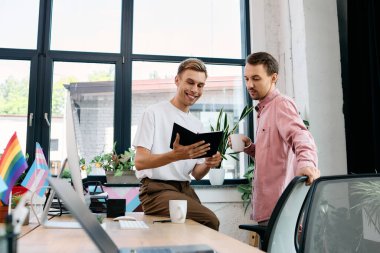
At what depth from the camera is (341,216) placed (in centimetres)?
98

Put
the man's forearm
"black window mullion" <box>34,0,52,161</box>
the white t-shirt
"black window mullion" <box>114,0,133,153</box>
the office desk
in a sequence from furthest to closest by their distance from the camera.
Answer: "black window mullion" <box>114,0,133,153</box> < "black window mullion" <box>34,0,52,161</box> < the white t-shirt < the man's forearm < the office desk

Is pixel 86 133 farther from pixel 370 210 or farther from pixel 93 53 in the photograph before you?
pixel 370 210

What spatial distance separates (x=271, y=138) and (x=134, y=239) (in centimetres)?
105

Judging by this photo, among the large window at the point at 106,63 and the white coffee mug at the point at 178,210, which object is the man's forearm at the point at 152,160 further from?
the large window at the point at 106,63

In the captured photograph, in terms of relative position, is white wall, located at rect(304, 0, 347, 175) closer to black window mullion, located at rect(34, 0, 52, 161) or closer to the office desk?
the office desk

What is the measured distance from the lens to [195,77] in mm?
2020

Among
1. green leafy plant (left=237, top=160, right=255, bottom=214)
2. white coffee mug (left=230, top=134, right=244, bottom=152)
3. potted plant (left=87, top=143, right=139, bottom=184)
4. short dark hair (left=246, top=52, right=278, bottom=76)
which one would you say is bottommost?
green leafy plant (left=237, top=160, right=255, bottom=214)

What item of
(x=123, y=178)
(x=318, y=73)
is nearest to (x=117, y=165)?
(x=123, y=178)

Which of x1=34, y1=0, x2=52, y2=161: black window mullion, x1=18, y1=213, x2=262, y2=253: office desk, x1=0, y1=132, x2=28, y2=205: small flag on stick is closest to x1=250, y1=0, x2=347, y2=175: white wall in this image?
x1=18, y1=213, x2=262, y2=253: office desk

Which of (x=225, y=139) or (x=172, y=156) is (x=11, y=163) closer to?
(x=172, y=156)

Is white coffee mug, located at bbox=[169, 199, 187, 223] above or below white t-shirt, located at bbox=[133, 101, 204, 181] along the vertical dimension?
below

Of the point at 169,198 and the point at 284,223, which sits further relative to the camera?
the point at 169,198

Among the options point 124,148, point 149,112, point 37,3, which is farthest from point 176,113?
point 37,3

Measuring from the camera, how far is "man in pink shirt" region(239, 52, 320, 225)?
1.78 meters
